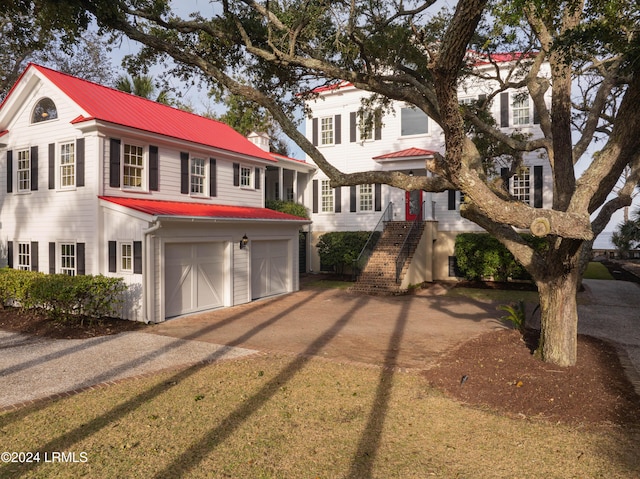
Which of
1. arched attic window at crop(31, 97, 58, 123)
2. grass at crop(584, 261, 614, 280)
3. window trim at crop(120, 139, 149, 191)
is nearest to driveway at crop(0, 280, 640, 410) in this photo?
window trim at crop(120, 139, 149, 191)

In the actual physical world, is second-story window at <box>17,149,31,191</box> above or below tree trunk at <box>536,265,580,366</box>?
above

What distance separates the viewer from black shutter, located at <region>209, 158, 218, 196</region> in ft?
53.3

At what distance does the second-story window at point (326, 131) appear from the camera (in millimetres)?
24016

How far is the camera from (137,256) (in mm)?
11961

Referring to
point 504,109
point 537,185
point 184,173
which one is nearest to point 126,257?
point 184,173

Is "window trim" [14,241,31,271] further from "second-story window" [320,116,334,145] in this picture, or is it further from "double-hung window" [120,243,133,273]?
"second-story window" [320,116,334,145]

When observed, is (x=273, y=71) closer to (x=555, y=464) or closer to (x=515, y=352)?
(x=515, y=352)

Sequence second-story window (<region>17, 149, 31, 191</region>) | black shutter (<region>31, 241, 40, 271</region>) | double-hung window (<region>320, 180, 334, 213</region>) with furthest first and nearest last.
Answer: double-hung window (<region>320, 180, 334, 213</region>), second-story window (<region>17, 149, 31, 191</region>), black shutter (<region>31, 241, 40, 271</region>)

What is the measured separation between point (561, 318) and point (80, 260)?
1206 cm

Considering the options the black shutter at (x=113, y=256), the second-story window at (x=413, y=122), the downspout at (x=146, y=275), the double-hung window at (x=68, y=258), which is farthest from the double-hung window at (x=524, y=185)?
the double-hung window at (x=68, y=258)

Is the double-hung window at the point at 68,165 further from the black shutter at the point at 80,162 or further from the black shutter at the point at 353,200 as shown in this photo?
the black shutter at the point at 353,200

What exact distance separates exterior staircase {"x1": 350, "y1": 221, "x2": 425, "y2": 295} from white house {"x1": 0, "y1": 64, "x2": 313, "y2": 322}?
419cm

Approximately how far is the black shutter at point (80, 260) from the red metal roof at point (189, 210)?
1.67 metres

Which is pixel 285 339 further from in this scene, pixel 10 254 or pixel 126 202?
pixel 10 254
